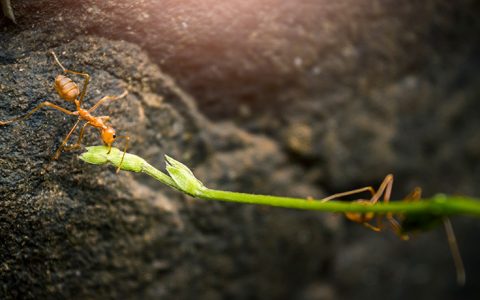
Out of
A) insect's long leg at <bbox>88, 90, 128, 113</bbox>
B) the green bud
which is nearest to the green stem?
the green bud

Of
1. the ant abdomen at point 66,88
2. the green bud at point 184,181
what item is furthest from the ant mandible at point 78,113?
the green bud at point 184,181

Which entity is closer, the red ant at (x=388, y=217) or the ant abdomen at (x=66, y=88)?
the ant abdomen at (x=66, y=88)

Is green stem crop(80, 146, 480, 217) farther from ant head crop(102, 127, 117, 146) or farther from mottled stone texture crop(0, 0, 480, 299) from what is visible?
mottled stone texture crop(0, 0, 480, 299)

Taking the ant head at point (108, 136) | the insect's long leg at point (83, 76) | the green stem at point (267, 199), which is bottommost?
the green stem at point (267, 199)

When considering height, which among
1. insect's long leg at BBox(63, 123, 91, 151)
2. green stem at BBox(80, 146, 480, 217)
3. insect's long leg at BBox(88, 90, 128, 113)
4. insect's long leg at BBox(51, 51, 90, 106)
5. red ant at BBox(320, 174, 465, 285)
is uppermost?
insect's long leg at BBox(51, 51, 90, 106)

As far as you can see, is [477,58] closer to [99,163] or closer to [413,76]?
[413,76]

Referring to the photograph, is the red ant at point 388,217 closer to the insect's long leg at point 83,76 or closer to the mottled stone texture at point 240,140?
the mottled stone texture at point 240,140

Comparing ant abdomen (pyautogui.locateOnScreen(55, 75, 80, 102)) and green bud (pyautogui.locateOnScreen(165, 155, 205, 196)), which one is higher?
ant abdomen (pyautogui.locateOnScreen(55, 75, 80, 102))
